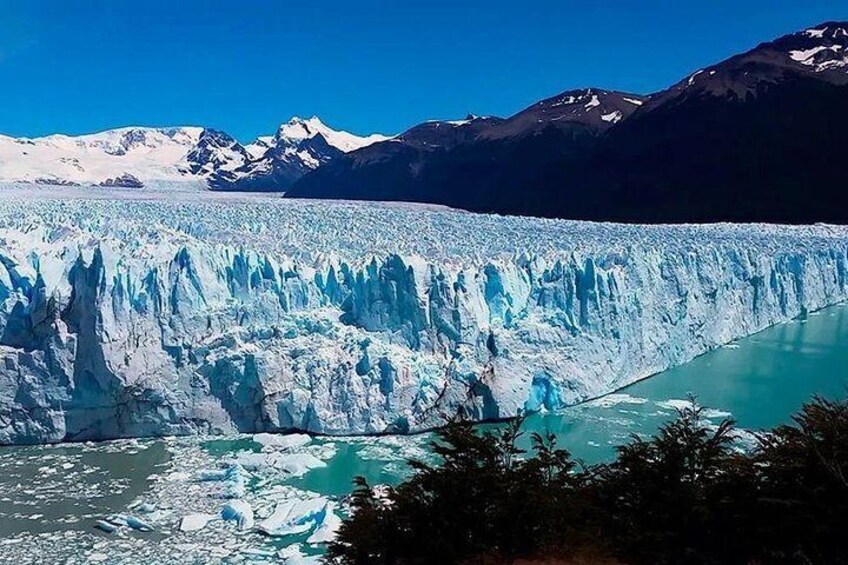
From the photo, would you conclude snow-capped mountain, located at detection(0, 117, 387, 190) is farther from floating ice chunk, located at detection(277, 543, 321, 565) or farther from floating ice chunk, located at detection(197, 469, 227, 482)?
floating ice chunk, located at detection(277, 543, 321, 565)

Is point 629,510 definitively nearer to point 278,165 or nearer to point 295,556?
point 295,556

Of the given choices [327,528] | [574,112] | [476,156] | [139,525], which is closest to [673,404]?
[327,528]

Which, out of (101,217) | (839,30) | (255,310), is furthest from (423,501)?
(839,30)

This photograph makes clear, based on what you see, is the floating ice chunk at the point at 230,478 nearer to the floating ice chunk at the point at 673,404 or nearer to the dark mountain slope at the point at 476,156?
the floating ice chunk at the point at 673,404

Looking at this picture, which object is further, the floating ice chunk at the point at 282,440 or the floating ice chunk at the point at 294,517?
the floating ice chunk at the point at 282,440

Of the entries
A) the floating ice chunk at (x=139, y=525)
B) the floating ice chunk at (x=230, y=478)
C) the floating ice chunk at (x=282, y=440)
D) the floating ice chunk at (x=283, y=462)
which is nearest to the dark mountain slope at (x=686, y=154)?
the floating ice chunk at (x=282, y=440)

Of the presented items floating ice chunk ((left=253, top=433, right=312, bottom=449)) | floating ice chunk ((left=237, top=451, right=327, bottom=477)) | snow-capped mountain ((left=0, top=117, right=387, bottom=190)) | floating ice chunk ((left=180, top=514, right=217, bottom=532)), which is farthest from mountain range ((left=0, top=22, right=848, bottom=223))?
floating ice chunk ((left=180, top=514, right=217, bottom=532))

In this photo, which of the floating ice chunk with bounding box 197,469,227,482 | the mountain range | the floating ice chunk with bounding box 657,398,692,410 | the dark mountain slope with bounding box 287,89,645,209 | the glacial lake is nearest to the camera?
the glacial lake
